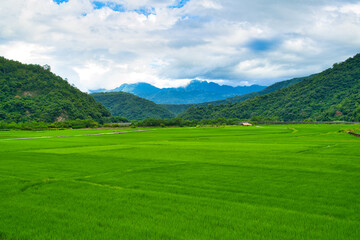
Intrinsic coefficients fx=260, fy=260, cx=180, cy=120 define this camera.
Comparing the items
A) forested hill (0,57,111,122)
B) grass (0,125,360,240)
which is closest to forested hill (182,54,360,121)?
forested hill (0,57,111,122)

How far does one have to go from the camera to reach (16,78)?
15438 cm

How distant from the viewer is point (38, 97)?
146 meters

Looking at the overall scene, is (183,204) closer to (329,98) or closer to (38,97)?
(38,97)

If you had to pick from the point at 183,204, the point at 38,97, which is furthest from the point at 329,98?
the point at 183,204

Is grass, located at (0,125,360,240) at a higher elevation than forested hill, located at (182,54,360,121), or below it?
below

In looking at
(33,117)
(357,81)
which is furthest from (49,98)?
(357,81)

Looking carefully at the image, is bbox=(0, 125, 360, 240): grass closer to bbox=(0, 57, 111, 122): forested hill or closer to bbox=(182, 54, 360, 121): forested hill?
bbox=(0, 57, 111, 122): forested hill

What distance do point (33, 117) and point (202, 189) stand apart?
139048 millimetres

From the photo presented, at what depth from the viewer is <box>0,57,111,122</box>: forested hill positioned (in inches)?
5094

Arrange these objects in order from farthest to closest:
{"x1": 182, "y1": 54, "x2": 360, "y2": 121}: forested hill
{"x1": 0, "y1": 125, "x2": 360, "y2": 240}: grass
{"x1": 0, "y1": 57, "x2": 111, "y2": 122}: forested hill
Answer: {"x1": 182, "y1": 54, "x2": 360, "y2": 121}: forested hill, {"x1": 0, "y1": 57, "x2": 111, "y2": 122}: forested hill, {"x1": 0, "y1": 125, "x2": 360, "y2": 240}: grass

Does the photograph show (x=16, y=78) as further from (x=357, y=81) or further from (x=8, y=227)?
(x=357, y=81)

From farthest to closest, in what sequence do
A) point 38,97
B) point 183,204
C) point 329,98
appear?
point 329,98 → point 38,97 → point 183,204

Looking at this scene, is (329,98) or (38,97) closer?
(38,97)

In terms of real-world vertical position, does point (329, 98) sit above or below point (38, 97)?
below
